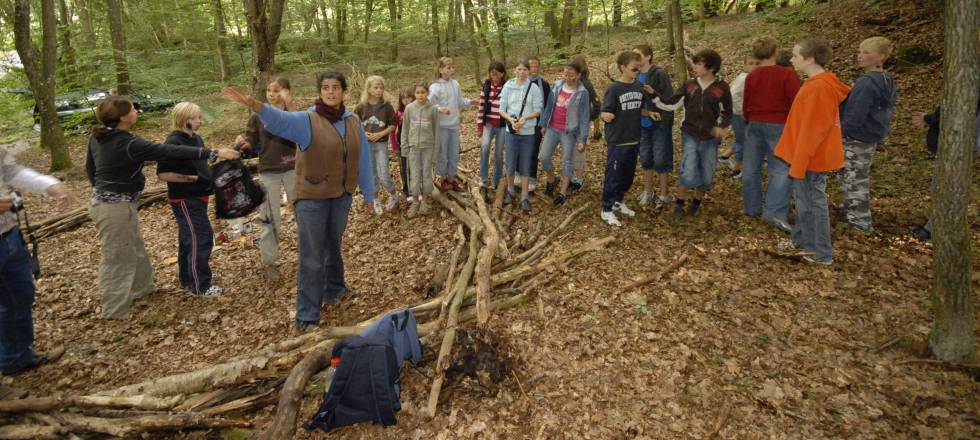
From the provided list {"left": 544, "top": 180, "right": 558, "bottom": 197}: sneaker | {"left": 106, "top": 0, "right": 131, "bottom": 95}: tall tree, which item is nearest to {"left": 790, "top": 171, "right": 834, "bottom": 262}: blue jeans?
{"left": 544, "top": 180, "right": 558, "bottom": 197}: sneaker

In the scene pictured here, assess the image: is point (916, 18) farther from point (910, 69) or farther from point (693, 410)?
point (693, 410)

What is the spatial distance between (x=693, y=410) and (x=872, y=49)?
468 centimetres

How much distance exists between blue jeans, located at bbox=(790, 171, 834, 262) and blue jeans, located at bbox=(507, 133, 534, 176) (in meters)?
3.41

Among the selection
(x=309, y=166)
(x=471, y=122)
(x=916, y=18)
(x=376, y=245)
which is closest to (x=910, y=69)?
(x=916, y=18)

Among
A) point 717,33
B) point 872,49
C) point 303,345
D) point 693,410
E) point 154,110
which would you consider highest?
point 717,33

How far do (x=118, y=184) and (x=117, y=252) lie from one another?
0.78m

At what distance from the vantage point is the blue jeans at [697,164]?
6.25 m

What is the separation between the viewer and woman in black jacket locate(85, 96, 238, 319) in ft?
15.8

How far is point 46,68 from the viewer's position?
35.8 ft

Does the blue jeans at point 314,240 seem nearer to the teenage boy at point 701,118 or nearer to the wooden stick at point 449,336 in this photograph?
the wooden stick at point 449,336

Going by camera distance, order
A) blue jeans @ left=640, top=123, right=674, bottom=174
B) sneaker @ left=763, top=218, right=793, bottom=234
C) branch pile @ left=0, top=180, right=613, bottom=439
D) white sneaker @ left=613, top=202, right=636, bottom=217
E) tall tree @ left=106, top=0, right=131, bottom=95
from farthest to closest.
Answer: tall tree @ left=106, top=0, right=131, bottom=95 → white sneaker @ left=613, top=202, right=636, bottom=217 → blue jeans @ left=640, top=123, right=674, bottom=174 → sneaker @ left=763, top=218, right=793, bottom=234 → branch pile @ left=0, top=180, right=613, bottom=439

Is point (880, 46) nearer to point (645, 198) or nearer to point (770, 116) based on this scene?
point (770, 116)

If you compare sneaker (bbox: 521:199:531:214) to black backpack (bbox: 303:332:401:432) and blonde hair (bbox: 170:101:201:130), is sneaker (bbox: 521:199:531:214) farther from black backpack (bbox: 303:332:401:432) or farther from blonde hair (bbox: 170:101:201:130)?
blonde hair (bbox: 170:101:201:130)

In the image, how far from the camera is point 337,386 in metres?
3.58
